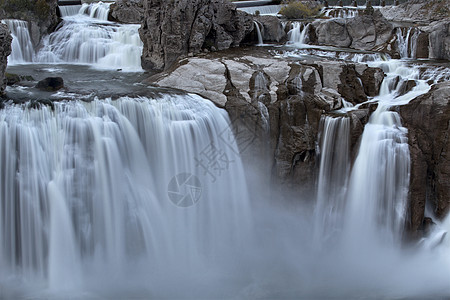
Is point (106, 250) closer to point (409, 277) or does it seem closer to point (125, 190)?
point (125, 190)

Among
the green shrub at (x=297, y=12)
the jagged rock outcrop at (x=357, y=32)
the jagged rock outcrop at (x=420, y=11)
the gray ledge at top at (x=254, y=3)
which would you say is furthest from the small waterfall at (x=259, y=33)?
the gray ledge at top at (x=254, y=3)

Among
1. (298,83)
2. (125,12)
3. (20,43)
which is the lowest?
(298,83)

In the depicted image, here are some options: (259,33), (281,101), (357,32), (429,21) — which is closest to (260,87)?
(281,101)

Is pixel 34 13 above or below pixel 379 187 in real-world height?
above

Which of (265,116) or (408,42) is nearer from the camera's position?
(265,116)

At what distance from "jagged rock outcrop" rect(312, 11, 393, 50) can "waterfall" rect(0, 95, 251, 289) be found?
32.1ft

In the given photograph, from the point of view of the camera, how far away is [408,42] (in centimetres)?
1719

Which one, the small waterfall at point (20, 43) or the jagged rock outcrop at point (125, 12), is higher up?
the jagged rock outcrop at point (125, 12)

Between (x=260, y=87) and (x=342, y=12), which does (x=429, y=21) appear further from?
(x=260, y=87)

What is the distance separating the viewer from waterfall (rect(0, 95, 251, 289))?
9.10m

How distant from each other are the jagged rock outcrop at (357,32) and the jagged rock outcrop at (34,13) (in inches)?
490

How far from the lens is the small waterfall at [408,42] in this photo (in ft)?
55.8

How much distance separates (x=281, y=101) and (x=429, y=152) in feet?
13.4

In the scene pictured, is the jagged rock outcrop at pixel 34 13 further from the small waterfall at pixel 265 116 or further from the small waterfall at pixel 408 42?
the small waterfall at pixel 408 42
